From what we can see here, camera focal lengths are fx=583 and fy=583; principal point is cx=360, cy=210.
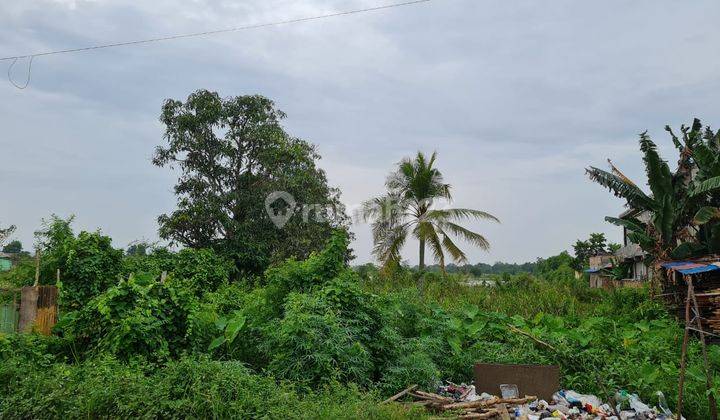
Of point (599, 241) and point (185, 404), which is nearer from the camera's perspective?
point (185, 404)

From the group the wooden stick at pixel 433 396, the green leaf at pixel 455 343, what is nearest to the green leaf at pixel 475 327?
the green leaf at pixel 455 343

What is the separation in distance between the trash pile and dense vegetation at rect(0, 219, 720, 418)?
25 centimetres

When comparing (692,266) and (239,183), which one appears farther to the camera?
(239,183)

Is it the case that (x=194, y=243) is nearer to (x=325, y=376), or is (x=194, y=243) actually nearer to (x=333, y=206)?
(x=333, y=206)

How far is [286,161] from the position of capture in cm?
2125

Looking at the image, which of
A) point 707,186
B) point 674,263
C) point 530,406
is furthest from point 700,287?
point 530,406

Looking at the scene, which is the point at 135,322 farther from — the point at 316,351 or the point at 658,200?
the point at 658,200

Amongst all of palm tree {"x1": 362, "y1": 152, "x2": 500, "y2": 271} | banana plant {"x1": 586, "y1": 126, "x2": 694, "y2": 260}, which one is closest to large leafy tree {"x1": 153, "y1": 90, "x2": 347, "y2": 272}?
palm tree {"x1": 362, "y1": 152, "x2": 500, "y2": 271}

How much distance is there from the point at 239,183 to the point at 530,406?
54.7ft

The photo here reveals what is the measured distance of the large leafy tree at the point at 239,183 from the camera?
20.7 m

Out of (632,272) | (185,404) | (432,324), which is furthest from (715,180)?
(632,272)

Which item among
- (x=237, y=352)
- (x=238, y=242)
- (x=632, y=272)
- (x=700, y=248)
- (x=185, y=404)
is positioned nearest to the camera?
(x=185, y=404)

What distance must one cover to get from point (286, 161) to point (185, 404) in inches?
650

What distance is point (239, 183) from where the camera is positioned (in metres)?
21.5
